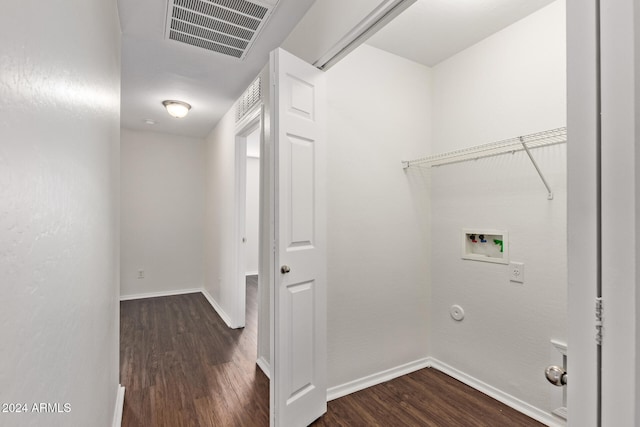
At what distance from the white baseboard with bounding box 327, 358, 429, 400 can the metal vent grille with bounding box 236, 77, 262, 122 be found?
2439mm

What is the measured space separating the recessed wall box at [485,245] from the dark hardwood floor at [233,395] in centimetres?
98

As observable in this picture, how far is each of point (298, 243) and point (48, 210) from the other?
1.32m

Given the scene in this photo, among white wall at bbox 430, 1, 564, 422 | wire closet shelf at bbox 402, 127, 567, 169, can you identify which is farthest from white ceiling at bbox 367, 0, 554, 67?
wire closet shelf at bbox 402, 127, 567, 169

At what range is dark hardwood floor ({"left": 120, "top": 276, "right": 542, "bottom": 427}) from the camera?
6.23 ft

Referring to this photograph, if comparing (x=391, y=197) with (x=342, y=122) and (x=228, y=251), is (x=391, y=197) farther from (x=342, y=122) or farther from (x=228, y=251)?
(x=228, y=251)

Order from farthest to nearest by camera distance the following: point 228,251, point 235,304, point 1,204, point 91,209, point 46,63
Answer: point 228,251 → point 235,304 → point 91,209 → point 46,63 → point 1,204

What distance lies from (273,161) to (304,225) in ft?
1.41

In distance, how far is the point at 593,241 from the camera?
0.61 meters

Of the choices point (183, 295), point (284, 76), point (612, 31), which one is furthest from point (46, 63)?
point (183, 295)

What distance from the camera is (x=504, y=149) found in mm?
2123

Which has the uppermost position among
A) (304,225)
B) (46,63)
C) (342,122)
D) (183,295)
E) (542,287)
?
(342,122)

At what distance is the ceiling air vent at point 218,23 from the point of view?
6.00 feet

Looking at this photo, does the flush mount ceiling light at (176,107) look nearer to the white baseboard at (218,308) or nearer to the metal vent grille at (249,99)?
the metal vent grille at (249,99)

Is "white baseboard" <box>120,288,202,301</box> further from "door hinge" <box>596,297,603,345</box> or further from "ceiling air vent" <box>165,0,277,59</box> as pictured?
"door hinge" <box>596,297,603,345</box>
